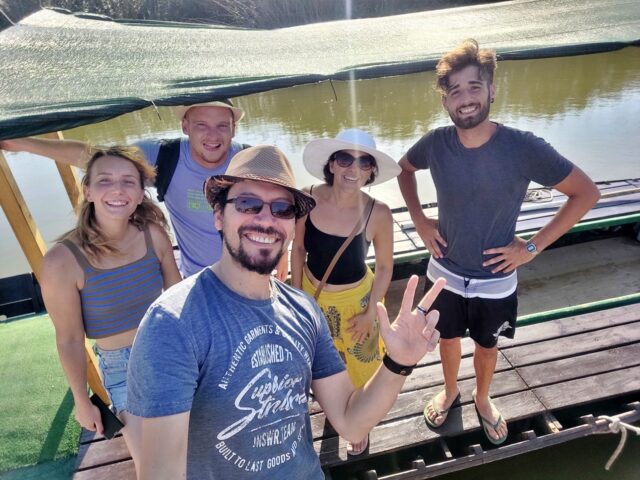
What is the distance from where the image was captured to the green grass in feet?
8.33

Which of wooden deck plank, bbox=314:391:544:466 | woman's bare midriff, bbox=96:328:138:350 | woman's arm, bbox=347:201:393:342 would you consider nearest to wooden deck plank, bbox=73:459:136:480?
woman's bare midriff, bbox=96:328:138:350

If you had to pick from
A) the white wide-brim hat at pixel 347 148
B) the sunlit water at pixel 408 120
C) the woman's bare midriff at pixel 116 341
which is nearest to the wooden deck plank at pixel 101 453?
the woman's bare midriff at pixel 116 341

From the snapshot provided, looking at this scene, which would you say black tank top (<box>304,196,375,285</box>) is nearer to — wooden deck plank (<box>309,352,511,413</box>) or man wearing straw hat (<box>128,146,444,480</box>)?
man wearing straw hat (<box>128,146,444,480</box>)

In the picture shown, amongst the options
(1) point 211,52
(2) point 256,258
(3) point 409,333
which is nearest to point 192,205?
(1) point 211,52

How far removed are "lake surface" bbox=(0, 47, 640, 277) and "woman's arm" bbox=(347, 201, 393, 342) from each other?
14.3ft

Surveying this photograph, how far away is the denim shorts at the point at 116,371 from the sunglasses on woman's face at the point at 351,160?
130 centimetres

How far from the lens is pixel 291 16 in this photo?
5.36 metres

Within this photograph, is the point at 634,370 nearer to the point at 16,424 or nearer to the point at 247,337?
the point at 247,337

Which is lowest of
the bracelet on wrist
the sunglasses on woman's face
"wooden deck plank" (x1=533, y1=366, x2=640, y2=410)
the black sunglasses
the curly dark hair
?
"wooden deck plank" (x1=533, y1=366, x2=640, y2=410)

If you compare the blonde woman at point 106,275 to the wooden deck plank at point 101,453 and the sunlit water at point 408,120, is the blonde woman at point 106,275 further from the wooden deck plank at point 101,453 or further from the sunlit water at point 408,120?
the sunlit water at point 408,120

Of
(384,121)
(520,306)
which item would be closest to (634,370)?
(520,306)

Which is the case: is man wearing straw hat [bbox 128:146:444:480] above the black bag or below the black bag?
above

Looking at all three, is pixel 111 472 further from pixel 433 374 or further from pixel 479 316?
pixel 479 316

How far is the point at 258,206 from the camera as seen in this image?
4.44 ft
